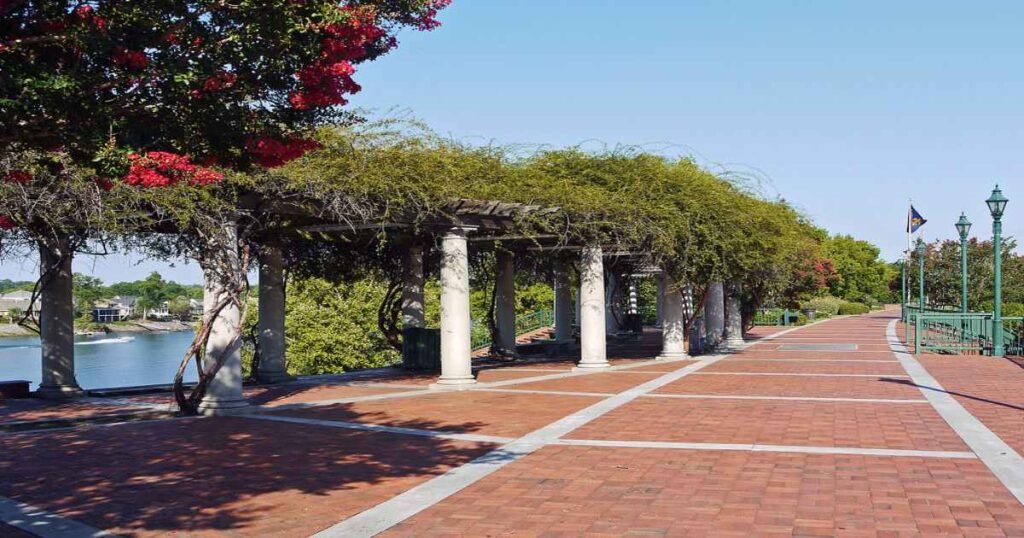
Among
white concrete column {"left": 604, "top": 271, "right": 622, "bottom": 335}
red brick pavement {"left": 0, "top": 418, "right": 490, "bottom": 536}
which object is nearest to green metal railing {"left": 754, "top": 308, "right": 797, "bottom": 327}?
Result: white concrete column {"left": 604, "top": 271, "right": 622, "bottom": 335}

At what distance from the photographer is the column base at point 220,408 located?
13.8 m

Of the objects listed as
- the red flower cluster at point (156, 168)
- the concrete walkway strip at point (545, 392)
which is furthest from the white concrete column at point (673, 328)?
the red flower cluster at point (156, 168)

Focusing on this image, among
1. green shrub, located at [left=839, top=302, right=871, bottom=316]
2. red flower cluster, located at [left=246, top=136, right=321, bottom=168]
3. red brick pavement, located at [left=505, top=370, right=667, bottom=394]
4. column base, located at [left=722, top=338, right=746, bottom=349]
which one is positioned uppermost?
red flower cluster, located at [left=246, top=136, right=321, bottom=168]

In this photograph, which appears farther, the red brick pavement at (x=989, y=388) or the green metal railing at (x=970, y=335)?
the green metal railing at (x=970, y=335)

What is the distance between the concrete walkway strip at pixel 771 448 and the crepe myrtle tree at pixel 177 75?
487 centimetres

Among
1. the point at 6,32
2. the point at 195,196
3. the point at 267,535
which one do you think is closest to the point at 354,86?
the point at 6,32

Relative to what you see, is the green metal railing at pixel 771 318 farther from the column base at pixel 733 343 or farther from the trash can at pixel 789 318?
the column base at pixel 733 343

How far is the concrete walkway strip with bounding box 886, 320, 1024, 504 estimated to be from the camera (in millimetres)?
8128

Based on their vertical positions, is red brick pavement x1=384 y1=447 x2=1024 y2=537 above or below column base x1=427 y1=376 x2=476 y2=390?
above

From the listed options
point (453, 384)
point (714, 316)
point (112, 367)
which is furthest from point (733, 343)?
point (112, 367)

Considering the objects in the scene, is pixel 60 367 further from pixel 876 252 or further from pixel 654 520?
pixel 876 252

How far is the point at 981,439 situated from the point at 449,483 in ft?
19.8

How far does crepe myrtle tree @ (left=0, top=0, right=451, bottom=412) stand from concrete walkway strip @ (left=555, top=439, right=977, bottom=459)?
487 cm

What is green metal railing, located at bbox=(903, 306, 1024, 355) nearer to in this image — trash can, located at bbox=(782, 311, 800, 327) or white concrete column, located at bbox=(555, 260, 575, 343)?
white concrete column, located at bbox=(555, 260, 575, 343)
